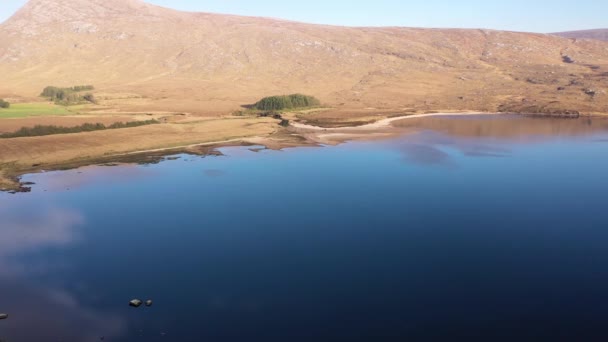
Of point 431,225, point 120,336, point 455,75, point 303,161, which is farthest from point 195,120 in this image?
point 455,75

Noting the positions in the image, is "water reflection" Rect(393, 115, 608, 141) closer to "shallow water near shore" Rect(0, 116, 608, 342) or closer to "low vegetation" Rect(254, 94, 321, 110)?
"shallow water near shore" Rect(0, 116, 608, 342)

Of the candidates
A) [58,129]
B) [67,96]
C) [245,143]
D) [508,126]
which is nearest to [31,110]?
[67,96]

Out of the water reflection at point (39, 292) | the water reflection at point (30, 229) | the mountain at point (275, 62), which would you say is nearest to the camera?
the water reflection at point (39, 292)

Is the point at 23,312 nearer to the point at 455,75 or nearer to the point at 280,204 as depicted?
the point at 280,204

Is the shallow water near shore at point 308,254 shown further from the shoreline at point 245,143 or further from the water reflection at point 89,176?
the shoreline at point 245,143

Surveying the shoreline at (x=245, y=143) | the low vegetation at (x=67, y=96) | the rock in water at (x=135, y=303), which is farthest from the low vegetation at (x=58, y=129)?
the rock in water at (x=135, y=303)

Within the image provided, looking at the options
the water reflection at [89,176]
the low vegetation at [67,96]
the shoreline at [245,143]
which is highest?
the low vegetation at [67,96]

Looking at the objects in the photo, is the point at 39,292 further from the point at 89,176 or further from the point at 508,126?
the point at 508,126
